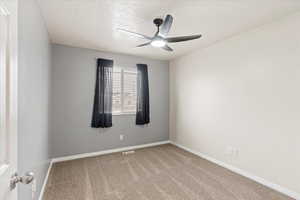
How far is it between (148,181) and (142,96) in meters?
2.12

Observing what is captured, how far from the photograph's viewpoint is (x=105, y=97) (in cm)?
352

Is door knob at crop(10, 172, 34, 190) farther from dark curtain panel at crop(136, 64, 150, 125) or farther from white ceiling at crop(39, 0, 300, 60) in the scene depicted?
dark curtain panel at crop(136, 64, 150, 125)

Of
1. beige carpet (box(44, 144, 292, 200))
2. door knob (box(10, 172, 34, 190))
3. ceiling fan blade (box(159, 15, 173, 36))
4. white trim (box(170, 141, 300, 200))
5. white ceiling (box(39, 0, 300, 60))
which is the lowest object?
beige carpet (box(44, 144, 292, 200))

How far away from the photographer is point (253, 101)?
2426 millimetres

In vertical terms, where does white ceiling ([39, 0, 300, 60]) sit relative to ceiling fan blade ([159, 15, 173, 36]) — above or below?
above

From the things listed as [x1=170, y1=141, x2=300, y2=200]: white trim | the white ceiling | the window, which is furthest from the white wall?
the window

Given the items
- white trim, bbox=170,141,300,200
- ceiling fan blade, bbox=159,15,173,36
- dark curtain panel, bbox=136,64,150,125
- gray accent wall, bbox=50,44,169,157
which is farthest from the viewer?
dark curtain panel, bbox=136,64,150,125

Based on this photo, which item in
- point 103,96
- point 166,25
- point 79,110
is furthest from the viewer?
point 103,96

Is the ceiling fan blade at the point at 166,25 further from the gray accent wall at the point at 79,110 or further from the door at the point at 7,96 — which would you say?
the gray accent wall at the point at 79,110

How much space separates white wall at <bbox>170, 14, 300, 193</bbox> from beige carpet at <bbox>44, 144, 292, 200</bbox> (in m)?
0.37

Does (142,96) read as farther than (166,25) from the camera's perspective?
Yes

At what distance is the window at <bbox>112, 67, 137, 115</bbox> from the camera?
3.72 meters

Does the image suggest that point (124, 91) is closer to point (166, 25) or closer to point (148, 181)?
point (148, 181)

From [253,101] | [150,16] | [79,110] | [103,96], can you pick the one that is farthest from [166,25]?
[79,110]
